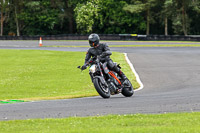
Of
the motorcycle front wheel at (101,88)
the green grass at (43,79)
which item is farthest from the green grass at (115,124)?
the green grass at (43,79)

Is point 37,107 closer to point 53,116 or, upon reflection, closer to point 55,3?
point 53,116

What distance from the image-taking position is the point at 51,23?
214 feet

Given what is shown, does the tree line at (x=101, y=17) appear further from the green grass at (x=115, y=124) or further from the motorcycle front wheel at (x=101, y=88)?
the green grass at (x=115, y=124)

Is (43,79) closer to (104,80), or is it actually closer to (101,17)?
(104,80)

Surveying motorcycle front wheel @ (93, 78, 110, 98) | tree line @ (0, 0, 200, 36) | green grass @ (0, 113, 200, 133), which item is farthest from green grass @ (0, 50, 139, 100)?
tree line @ (0, 0, 200, 36)

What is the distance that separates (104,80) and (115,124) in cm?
455

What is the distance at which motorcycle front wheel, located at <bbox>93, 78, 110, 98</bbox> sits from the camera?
39.0 feet

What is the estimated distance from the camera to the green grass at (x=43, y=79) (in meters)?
16.6

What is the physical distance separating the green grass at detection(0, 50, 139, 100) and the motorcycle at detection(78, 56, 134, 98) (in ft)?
6.82

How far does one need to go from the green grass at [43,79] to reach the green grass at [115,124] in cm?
635

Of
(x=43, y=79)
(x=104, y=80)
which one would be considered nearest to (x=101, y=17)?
(x=43, y=79)

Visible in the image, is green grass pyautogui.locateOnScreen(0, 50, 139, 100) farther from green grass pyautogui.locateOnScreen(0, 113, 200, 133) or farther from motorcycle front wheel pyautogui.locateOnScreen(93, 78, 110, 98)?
green grass pyautogui.locateOnScreen(0, 113, 200, 133)

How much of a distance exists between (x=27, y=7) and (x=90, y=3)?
11.5m

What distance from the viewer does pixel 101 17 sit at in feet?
204
